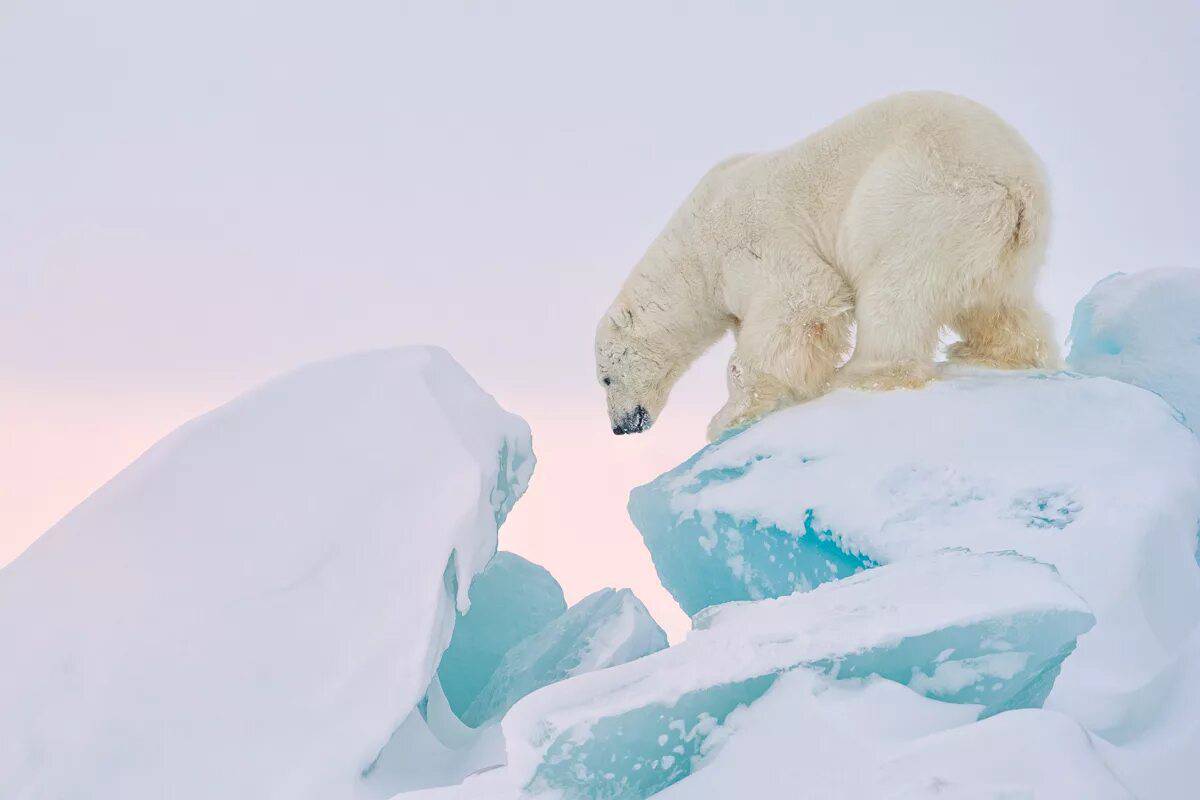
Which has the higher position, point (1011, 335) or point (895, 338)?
point (895, 338)

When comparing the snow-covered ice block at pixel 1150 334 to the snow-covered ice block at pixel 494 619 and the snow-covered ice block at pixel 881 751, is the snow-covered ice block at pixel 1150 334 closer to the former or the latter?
the snow-covered ice block at pixel 494 619

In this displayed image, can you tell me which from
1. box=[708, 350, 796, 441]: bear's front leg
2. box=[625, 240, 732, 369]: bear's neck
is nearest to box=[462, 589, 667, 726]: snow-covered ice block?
box=[708, 350, 796, 441]: bear's front leg

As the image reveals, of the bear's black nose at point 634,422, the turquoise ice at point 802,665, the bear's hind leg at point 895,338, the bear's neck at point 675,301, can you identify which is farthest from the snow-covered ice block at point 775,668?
the bear's black nose at point 634,422

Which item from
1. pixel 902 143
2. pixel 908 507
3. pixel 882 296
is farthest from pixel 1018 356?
pixel 908 507

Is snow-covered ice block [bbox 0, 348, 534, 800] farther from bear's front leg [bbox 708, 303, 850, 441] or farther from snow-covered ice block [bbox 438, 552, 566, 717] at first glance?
bear's front leg [bbox 708, 303, 850, 441]

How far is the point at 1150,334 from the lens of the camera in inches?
183

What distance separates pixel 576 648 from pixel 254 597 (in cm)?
123

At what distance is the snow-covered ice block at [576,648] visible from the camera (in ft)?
11.4

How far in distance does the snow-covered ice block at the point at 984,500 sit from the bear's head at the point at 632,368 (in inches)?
47.1

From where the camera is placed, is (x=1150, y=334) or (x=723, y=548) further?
(x=1150, y=334)

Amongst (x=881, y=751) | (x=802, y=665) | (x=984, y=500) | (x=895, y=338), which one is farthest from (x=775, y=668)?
(x=895, y=338)

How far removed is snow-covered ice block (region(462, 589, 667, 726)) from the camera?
3.48 m

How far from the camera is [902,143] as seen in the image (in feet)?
13.2

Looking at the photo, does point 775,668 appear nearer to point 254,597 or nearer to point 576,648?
point 254,597
